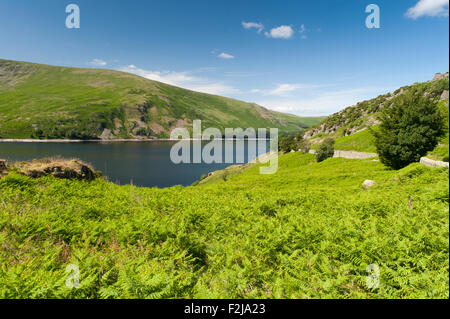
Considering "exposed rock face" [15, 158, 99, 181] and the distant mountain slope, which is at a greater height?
the distant mountain slope

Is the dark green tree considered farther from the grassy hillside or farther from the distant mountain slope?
the distant mountain slope

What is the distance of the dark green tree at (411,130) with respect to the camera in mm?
28594

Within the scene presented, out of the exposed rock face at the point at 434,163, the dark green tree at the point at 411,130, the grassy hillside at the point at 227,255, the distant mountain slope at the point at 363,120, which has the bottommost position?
the grassy hillside at the point at 227,255

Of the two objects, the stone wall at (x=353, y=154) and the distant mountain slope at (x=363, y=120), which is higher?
the distant mountain slope at (x=363, y=120)

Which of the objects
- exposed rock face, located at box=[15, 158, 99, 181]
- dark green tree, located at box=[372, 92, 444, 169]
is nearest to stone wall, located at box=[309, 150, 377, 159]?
dark green tree, located at box=[372, 92, 444, 169]

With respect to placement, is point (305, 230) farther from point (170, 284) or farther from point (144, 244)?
point (144, 244)

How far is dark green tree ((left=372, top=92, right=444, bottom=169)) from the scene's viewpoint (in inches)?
1126

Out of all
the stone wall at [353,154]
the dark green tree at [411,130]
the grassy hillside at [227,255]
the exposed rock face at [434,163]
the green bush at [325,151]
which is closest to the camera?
the grassy hillside at [227,255]

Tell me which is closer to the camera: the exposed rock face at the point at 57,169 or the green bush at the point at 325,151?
the exposed rock face at the point at 57,169

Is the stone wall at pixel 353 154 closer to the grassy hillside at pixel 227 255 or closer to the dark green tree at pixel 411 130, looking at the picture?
the dark green tree at pixel 411 130

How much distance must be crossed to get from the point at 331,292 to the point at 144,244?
591cm

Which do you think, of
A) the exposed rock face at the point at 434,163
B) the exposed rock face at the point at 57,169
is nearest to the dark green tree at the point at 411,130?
A: the exposed rock face at the point at 434,163

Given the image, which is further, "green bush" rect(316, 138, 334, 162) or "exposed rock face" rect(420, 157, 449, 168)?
"green bush" rect(316, 138, 334, 162)
